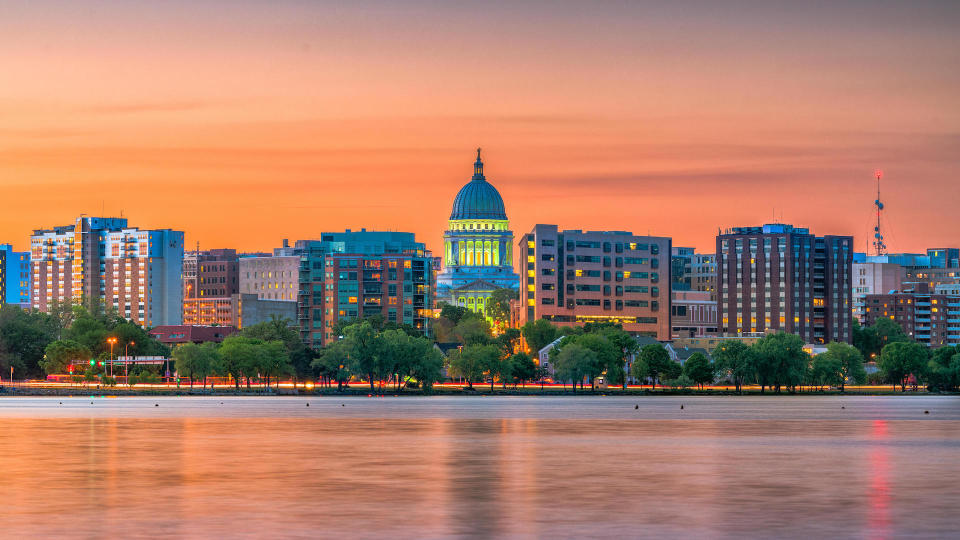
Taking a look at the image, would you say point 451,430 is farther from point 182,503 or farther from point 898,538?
point 898,538

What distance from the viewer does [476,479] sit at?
57.7m

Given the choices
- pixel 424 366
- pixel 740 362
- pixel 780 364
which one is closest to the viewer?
pixel 424 366

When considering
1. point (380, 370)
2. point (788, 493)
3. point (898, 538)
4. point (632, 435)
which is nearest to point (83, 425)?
point (632, 435)

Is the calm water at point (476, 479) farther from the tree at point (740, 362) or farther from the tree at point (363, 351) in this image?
the tree at point (740, 362)

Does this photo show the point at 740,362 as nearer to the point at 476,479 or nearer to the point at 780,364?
the point at 780,364

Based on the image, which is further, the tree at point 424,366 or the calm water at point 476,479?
the tree at point 424,366

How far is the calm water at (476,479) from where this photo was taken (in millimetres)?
43219

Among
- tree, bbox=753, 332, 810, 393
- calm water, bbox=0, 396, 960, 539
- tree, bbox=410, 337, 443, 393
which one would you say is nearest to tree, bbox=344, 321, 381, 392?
tree, bbox=410, 337, 443, 393

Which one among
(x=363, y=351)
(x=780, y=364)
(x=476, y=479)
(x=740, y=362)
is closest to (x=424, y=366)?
(x=363, y=351)

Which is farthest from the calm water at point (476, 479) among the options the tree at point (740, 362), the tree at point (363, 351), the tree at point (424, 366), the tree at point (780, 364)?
the tree at point (780, 364)

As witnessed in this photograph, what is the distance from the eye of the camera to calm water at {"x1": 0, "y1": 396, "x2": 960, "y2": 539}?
43.2 meters

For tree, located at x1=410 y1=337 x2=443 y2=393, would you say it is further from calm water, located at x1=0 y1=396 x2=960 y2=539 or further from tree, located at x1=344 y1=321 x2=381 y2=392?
calm water, located at x1=0 y1=396 x2=960 y2=539

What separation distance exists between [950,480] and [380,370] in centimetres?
13710

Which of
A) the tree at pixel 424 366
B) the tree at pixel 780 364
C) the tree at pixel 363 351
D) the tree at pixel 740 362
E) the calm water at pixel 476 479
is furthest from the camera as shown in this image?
the tree at pixel 780 364
